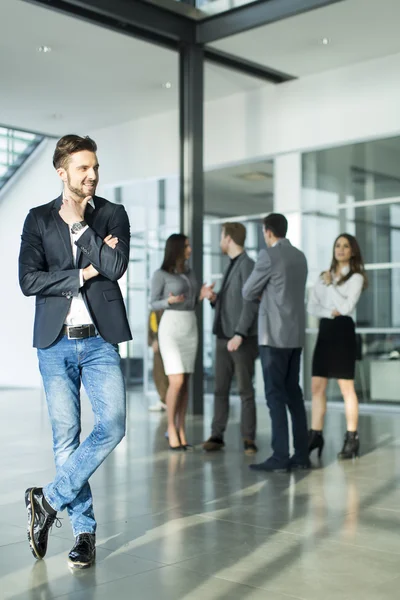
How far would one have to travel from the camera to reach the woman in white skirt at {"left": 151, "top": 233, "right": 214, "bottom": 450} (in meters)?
6.58

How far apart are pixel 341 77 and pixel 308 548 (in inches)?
339

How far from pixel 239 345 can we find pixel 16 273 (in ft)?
32.6

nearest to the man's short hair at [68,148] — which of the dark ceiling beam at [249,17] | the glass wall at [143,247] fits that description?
the dark ceiling beam at [249,17]

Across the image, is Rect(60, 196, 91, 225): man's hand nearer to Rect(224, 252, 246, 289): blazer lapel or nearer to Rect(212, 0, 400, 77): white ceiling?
Rect(224, 252, 246, 289): blazer lapel

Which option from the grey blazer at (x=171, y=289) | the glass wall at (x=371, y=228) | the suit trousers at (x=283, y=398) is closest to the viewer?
the suit trousers at (x=283, y=398)

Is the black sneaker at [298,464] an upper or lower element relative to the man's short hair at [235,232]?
lower

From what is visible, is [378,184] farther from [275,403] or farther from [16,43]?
[275,403]

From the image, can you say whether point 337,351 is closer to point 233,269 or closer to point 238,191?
point 233,269

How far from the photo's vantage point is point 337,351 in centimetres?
633

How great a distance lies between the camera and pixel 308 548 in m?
3.76

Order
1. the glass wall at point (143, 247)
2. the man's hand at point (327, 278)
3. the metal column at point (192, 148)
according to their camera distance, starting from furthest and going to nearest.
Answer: the glass wall at point (143, 247)
the metal column at point (192, 148)
the man's hand at point (327, 278)

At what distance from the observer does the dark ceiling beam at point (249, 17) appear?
30.6 feet

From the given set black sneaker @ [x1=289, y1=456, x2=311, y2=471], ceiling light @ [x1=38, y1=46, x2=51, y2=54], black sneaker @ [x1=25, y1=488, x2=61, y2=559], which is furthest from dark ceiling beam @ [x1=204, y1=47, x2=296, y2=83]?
black sneaker @ [x1=25, y1=488, x2=61, y2=559]

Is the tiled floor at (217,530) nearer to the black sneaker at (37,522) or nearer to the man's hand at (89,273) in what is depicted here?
the black sneaker at (37,522)
